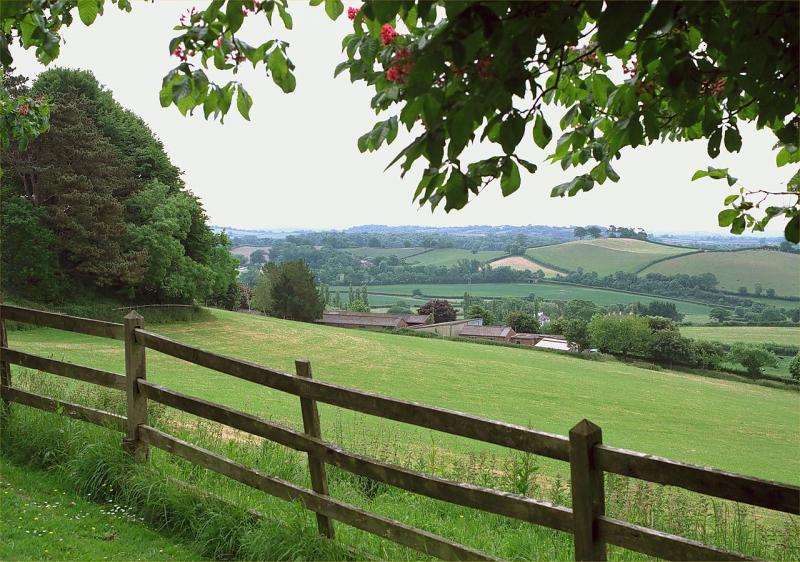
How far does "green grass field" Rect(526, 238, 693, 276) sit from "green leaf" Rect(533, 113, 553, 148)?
131m

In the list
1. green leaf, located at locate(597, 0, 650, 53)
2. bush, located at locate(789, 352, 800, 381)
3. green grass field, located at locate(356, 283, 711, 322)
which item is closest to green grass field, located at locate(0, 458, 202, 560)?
green leaf, located at locate(597, 0, 650, 53)

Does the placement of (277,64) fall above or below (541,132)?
above

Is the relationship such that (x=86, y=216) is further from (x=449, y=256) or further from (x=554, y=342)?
(x=449, y=256)

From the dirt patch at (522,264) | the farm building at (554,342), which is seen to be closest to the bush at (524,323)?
the farm building at (554,342)

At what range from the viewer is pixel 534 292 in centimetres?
12156

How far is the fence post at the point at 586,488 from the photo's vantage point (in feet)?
9.51

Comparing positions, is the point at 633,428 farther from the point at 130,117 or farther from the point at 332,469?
the point at 130,117

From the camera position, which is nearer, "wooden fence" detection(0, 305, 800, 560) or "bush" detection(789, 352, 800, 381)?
"wooden fence" detection(0, 305, 800, 560)

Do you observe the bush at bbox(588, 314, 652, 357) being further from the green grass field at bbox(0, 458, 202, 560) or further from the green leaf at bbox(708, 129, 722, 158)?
the green leaf at bbox(708, 129, 722, 158)

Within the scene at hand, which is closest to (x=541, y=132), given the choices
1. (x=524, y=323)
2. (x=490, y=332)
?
(x=490, y=332)

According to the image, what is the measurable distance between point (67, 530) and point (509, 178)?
13.1 ft

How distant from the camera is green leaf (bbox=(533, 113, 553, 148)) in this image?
2236 millimetres

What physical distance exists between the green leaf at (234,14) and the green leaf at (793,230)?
6.99 ft

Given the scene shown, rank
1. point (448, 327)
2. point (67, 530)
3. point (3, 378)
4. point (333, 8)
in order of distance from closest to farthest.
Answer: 1. point (333, 8)
2. point (67, 530)
3. point (3, 378)
4. point (448, 327)
